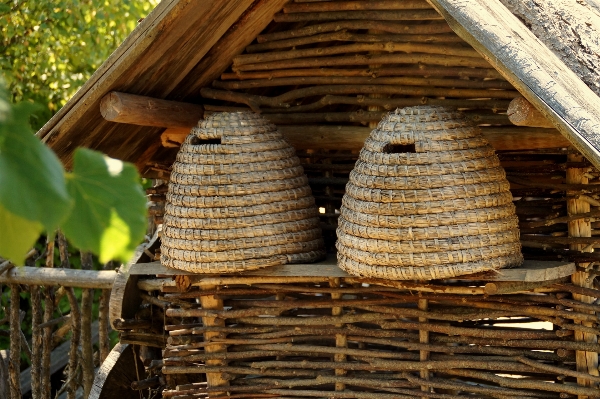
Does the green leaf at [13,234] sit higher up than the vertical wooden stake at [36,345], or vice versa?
the vertical wooden stake at [36,345]

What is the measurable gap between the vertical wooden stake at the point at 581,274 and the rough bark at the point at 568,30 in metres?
0.56

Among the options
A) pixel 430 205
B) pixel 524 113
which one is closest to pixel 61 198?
pixel 524 113

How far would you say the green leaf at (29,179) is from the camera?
657 millimetres

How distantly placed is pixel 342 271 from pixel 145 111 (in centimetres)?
109

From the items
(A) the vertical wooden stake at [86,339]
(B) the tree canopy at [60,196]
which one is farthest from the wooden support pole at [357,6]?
(B) the tree canopy at [60,196]

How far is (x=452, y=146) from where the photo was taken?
2.95 meters

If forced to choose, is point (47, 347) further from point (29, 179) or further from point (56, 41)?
point (29, 179)

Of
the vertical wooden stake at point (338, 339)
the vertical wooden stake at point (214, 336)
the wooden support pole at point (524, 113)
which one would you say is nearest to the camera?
the wooden support pole at point (524, 113)

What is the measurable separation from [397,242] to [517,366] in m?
0.86

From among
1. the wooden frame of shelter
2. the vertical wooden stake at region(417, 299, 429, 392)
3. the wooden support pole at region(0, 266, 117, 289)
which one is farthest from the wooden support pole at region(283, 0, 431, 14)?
the wooden support pole at region(0, 266, 117, 289)

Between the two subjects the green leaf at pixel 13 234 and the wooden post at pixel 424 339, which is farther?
the wooden post at pixel 424 339

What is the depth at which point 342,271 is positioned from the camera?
3174mm

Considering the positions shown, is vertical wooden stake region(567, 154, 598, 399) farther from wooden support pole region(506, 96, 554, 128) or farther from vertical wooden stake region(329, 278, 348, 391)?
vertical wooden stake region(329, 278, 348, 391)

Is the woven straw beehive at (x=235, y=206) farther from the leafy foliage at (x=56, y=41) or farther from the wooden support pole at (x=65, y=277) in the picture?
the leafy foliage at (x=56, y=41)
